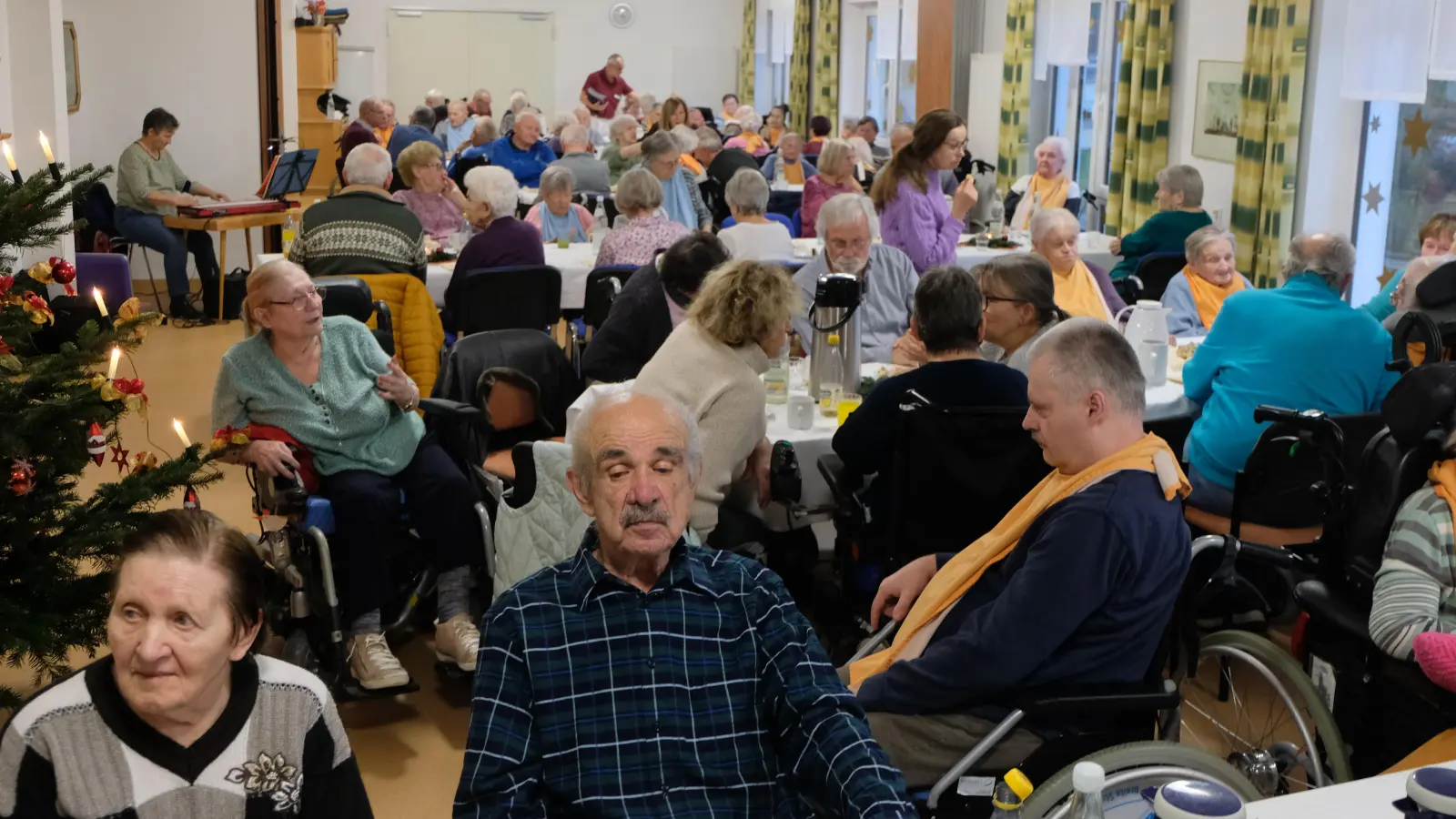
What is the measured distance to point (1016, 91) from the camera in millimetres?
10711

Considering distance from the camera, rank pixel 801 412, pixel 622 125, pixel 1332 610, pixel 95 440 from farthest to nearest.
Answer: pixel 622 125 < pixel 801 412 < pixel 1332 610 < pixel 95 440

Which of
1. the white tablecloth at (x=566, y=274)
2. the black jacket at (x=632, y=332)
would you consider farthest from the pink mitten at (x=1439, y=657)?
the white tablecloth at (x=566, y=274)

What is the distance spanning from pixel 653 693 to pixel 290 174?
799 cm

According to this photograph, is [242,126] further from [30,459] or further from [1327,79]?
[30,459]

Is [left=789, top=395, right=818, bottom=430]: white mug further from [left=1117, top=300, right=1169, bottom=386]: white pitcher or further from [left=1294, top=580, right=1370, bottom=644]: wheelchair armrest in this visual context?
[left=1294, top=580, right=1370, bottom=644]: wheelchair armrest

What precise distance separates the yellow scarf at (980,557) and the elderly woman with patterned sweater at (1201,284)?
2960mm

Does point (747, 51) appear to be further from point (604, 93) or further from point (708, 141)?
point (708, 141)

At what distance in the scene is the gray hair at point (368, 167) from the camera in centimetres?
569

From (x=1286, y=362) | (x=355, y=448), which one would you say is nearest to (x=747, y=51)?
(x=1286, y=362)

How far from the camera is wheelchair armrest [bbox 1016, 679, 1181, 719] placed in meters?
2.35

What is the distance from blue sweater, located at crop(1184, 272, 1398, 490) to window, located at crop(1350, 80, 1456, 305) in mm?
2796

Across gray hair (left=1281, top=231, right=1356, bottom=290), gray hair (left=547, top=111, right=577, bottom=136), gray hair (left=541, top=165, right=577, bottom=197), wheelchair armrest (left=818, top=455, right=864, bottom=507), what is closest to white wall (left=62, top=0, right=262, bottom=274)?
gray hair (left=547, top=111, right=577, bottom=136)

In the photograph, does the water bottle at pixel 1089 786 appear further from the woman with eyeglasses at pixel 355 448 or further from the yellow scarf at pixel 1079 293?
the yellow scarf at pixel 1079 293

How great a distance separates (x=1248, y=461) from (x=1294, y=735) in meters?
0.68
